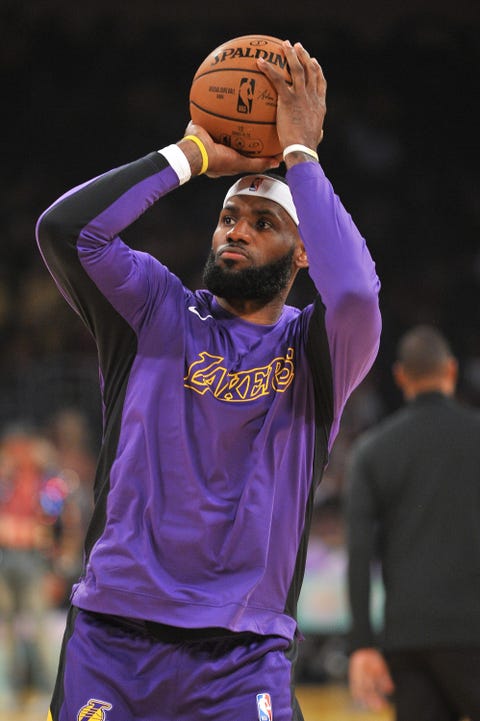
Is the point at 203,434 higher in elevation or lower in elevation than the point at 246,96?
lower

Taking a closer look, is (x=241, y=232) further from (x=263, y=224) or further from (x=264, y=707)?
(x=264, y=707)

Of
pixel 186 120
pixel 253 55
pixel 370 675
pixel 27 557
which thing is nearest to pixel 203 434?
pixel 253 55

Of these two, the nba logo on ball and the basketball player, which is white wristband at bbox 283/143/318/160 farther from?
the nba logo on ball

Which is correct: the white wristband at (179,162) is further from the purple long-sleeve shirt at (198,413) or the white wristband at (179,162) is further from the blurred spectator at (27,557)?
the blurred spectator at (27,557)

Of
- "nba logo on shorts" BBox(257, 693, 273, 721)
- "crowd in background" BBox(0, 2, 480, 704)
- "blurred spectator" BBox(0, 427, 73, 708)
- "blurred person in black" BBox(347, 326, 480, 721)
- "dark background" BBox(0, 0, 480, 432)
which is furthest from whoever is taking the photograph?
"dark background" BBox(0, 0, 480, 432)

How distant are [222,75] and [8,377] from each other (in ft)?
25.4

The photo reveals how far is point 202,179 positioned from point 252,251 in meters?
9.88

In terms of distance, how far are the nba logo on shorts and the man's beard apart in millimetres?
1127

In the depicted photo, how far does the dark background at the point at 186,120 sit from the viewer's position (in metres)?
12.3

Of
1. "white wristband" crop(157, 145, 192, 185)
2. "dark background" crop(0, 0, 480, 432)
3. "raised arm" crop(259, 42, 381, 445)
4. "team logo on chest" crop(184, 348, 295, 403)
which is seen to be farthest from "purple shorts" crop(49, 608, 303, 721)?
"dark background" crop(0, 0, 480, 432)

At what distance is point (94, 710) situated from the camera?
2721mm

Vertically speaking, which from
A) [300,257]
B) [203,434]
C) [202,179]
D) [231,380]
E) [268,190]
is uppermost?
[202,179]

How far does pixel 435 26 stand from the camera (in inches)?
547

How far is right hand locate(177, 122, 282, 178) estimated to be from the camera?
3.08 m
